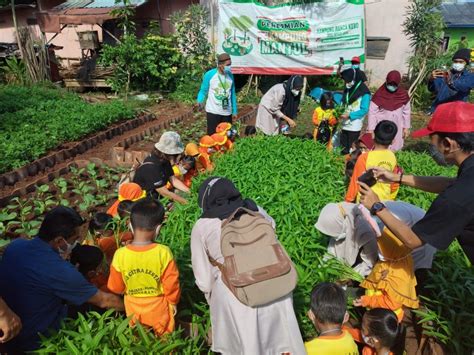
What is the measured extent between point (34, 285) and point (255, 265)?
1302 millimetres

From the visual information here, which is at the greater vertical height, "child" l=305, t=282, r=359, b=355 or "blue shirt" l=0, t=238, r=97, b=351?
"blue shirt" l=0, t=238, r=97, b=351

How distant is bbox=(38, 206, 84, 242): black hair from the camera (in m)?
2.24

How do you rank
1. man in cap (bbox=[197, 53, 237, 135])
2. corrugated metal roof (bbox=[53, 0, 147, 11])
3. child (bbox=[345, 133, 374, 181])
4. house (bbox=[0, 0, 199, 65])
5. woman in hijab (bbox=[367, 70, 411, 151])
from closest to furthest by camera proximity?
child (bbox=[345, 133, 374, 181])
woman in hijab (bbox=[367, 70, 411, 151])
man in cap (bbox=[197, 53, 237, 135])
house (bbox=[0, 0, 199, 65])
corrugated metal roof (bbox=[53, 0, 147, 11])

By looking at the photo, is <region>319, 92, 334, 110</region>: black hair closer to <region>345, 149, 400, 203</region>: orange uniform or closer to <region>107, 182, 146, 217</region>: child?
<region>345, 149, 400, 203</region>: orange uniform

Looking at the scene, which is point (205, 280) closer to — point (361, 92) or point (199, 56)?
point (361, 92)

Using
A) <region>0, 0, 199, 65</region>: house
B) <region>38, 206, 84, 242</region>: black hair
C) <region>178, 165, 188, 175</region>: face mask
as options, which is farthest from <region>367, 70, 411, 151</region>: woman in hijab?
<region>0, 0, 199, 65</region>: house

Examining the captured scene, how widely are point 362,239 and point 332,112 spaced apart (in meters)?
3.64

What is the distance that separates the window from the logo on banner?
4.26 meters

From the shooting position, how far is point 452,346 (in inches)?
101

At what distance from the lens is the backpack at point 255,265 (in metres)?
1.87

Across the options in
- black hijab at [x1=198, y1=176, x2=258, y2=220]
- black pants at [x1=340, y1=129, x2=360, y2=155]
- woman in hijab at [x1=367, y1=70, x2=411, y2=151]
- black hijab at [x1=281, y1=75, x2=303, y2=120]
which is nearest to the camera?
black hijab at [x1=198, y1=176, x2=258, y2=220]

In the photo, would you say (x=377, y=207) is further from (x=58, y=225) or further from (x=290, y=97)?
(x=290, y=97)

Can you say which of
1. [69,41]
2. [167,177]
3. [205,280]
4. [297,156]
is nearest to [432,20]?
[297,156]

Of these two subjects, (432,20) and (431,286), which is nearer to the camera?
(431,286)
